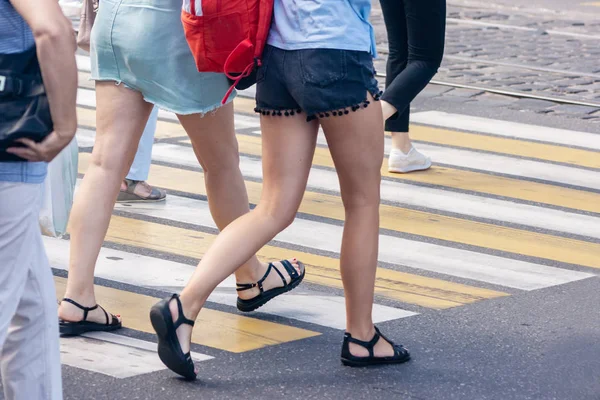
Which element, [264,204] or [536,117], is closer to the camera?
[264,204]

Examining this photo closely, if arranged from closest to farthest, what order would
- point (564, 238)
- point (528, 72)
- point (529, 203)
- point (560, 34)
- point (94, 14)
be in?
point (94, 14)
point (564, 238)
point (529, 203)
point (528, 72)
point (560, 34)

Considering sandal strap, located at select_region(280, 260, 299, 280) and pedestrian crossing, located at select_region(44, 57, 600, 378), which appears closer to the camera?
pedestrian crossing, located at select_region(44, 57, 600, 378)

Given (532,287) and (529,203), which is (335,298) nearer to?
(532,287)

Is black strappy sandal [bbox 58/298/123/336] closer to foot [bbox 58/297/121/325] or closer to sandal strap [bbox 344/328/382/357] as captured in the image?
foot [bbox 58/297/121/325]

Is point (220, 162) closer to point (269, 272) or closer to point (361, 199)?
point (269, 272)

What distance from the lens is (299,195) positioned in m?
4.14

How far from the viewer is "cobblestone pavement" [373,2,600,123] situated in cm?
997

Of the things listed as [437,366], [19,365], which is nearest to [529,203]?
[437,366]

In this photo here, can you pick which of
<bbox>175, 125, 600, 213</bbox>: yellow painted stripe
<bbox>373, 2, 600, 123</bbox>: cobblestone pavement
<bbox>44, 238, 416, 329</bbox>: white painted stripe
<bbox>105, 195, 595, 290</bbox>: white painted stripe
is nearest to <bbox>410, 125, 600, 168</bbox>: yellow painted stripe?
<bbox>175, 125, 600, 213</bbox>: yellow painted stripe

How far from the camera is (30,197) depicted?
10.2 ft

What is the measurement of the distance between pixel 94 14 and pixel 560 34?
30.8ft

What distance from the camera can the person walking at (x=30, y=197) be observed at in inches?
116

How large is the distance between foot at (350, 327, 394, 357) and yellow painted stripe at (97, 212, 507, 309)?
721mm

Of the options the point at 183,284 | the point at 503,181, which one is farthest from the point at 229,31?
the point at 503,181
